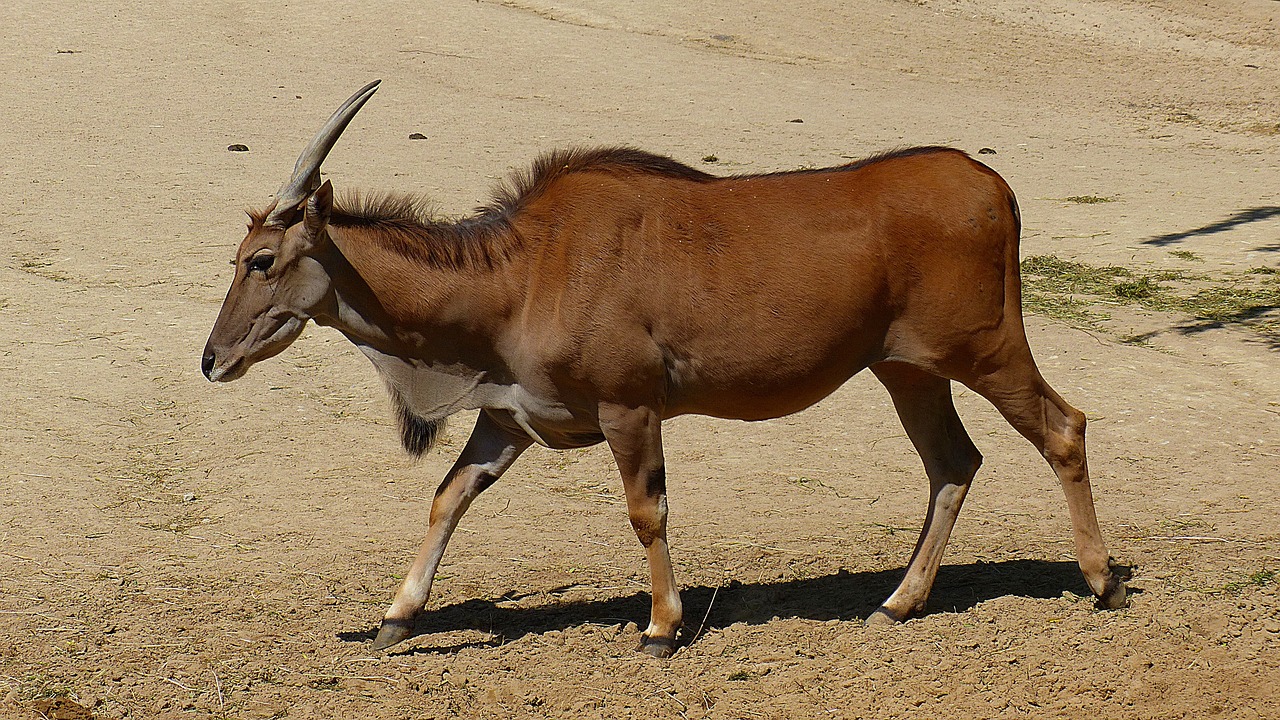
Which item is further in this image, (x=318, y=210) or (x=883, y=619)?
(x=883, y=619)

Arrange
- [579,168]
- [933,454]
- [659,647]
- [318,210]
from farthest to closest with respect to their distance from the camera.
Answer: [933,454], [579,168], [659,647], [318,210]

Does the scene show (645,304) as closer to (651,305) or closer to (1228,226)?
(651,305)

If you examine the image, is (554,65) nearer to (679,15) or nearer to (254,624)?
(679,15)

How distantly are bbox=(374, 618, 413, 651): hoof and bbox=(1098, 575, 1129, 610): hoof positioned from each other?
8.09 feet

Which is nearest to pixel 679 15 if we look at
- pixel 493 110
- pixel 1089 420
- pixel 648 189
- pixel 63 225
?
pixel 493 110

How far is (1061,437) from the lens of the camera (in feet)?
16.5

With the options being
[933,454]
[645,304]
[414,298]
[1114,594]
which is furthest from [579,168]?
[1114,594]

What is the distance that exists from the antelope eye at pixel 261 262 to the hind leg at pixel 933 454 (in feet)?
7.07

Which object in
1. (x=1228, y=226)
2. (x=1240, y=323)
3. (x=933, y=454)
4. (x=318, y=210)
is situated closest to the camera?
(x=318, y=210)

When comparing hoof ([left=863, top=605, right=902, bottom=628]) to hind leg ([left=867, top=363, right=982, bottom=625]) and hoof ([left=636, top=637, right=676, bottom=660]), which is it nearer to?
hind leg ([left=867, top=363, right=982, bottom=625])

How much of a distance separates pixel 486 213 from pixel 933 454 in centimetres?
188

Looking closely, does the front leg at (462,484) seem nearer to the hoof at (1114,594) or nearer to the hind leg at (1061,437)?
the hind leg at (1061,437)

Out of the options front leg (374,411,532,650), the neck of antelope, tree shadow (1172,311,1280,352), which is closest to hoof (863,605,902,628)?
front leg (374,411,532,650)

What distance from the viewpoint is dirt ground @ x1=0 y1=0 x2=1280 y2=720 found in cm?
462
